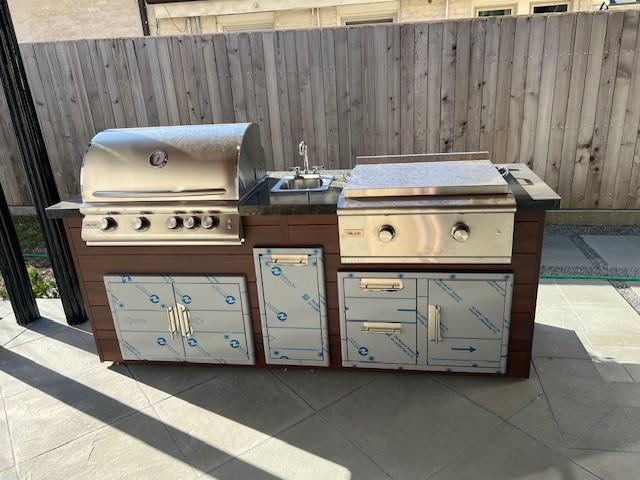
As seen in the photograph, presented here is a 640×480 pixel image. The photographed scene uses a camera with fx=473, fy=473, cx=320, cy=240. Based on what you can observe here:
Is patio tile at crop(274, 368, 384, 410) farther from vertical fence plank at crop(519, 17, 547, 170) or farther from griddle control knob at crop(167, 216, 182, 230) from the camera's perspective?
vertical fence plank at crop(519, 17, 547, 170)

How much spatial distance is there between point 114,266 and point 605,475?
240 cm

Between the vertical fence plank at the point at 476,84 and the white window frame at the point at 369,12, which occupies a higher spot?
the white window frame at the point at 369,12

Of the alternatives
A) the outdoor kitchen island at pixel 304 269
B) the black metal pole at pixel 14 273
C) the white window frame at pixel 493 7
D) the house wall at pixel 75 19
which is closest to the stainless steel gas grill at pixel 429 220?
the outdoor kitchen island at pixel 304 269

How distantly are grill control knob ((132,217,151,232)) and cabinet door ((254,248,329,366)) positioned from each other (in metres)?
0.54

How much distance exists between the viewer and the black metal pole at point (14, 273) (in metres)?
3.10

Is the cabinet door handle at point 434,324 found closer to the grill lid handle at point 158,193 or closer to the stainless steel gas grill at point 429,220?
the stainless steel gas grill at point 429,220

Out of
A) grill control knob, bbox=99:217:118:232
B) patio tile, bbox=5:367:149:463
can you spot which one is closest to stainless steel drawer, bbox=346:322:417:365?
patio tile, bbox=5:367:149:463

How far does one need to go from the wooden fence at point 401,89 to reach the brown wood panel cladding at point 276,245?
2.20 metres

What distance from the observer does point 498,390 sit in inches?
91.1

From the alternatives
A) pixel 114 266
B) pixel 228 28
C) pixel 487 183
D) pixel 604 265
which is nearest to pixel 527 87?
pixel 604 265

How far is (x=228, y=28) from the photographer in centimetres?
725

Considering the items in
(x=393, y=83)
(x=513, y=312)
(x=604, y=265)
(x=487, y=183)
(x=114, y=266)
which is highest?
(x=393, y=83)

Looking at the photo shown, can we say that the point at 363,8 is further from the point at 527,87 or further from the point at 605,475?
the point at 605,475

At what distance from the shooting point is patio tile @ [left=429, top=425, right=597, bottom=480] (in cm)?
183
